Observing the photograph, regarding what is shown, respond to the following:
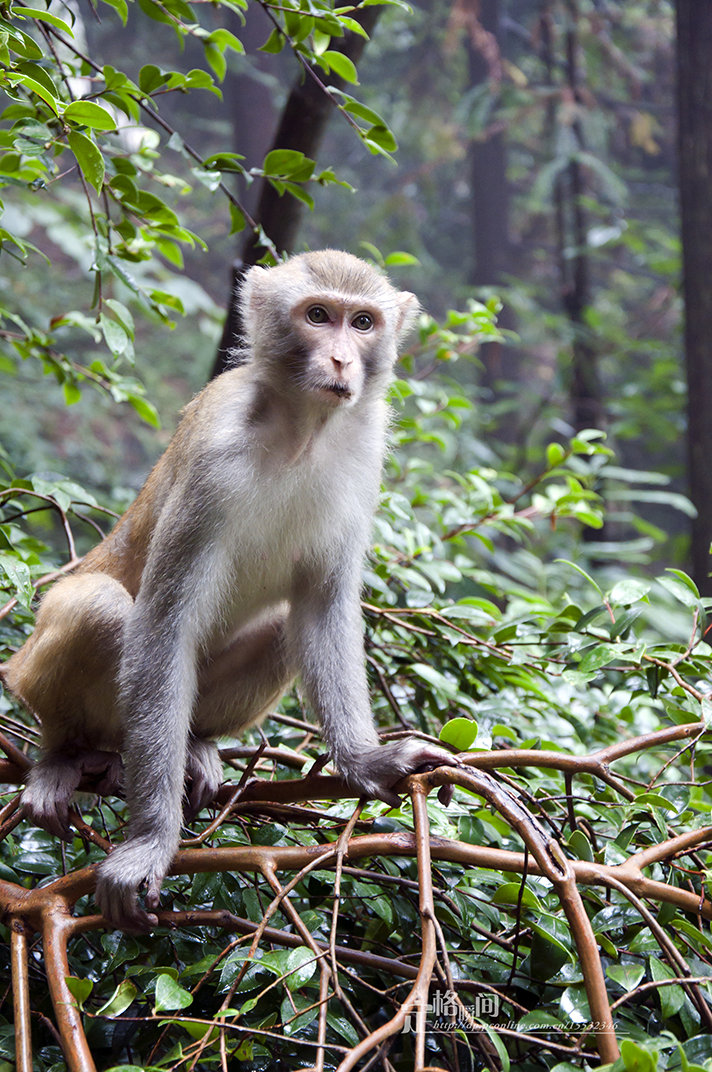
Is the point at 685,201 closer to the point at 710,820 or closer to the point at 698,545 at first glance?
the point at 698,545

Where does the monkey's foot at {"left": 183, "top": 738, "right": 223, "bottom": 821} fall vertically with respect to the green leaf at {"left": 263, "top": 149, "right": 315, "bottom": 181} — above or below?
Answer: below

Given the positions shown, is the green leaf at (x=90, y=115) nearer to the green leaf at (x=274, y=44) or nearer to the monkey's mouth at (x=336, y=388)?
the monkey's mouth at (x=336, y=388)

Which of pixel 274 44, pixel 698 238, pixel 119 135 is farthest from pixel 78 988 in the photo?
pixel 698 238

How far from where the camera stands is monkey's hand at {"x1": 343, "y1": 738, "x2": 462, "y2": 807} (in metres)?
2.16

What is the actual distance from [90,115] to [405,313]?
4.31 ft

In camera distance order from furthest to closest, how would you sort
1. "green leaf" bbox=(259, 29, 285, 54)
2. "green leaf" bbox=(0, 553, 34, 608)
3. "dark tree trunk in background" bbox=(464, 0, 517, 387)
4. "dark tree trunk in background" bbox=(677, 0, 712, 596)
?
1. "dark tree trunk in background" bbox=(464, 0, 517, 387)
2. "dark tree trunk in background" bbox=(677, 0, 712, 596)
3. "green leaf" bbox=(259, 29, 285, 54)
4. "green leaf" bbox=(0, 553, 34, 608)

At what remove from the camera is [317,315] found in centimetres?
268

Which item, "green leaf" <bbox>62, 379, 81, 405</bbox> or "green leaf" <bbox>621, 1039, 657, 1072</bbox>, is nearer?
"green leaf" <bbox>621, 1039, 657, 1072</bbox>

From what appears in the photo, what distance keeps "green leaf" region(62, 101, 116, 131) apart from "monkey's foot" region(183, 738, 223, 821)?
5.48 ft

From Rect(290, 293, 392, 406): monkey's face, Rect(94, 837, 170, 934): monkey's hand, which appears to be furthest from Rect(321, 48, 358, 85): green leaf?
Rect(94, 837, 170, 934): monkey's hand

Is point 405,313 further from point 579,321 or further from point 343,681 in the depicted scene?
point 579,321

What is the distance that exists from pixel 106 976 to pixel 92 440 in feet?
32.8

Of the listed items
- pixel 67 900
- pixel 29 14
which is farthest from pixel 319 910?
pixel 29 14

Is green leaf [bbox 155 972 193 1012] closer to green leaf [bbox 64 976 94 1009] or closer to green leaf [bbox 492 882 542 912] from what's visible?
green leaf [bbox 64 976 94 1009]
